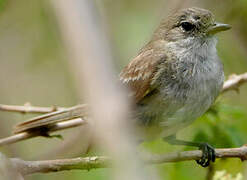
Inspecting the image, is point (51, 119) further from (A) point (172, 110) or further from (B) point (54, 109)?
(A) point (172, 110)

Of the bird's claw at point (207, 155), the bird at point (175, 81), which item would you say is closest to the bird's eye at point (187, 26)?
the bird at point (175, 81)

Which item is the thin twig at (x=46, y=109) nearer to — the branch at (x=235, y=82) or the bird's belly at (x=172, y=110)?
the branch at (x=235, y=82)

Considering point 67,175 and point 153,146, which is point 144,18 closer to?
point 153,146

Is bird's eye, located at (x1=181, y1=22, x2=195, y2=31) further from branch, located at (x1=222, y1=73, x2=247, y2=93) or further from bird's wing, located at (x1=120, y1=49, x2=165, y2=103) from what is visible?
branch, located at (x1=222, y1=73, x2=247, y2=93)

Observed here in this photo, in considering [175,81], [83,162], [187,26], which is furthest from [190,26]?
[83,162]

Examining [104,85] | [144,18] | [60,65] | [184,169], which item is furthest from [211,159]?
[60,65]

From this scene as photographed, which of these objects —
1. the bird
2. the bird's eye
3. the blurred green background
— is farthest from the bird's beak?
the blurred green background

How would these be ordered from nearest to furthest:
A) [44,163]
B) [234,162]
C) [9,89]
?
[44,163] < [234,162] < [9,89]

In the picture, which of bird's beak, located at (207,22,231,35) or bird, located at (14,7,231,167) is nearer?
bird, located at (14,7,231,167)
